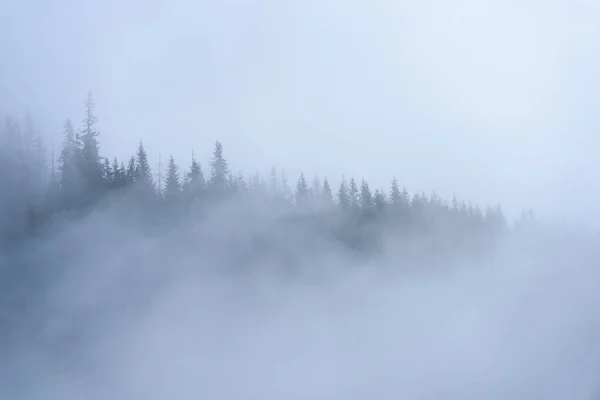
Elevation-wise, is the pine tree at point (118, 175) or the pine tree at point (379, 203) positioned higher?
the pine tree at point (118, 175)

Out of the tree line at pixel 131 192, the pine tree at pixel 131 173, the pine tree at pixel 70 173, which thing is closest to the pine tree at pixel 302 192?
the tree line at pixel 131 192

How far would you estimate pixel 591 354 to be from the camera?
1021 inches

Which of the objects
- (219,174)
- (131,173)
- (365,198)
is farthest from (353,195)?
(131,173)

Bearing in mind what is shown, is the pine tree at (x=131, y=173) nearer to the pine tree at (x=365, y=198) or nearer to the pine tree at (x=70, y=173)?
the pine tree at (x=70, y=173)

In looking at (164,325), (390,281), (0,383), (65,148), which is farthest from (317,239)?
(0,383)

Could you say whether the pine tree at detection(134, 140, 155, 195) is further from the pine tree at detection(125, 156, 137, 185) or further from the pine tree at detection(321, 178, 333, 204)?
the pine tree at detection(321, 178, 333, 204)

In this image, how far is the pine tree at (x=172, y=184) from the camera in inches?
1405

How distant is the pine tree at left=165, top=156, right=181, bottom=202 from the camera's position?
3569 centimetres

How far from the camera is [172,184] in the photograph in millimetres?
36594

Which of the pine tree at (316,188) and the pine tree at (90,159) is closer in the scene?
the pine tree at (90,159)

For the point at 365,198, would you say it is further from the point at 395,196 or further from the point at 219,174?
the point at 219,174

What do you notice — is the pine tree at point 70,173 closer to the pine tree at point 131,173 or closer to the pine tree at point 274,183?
the pine tree at point 131,173

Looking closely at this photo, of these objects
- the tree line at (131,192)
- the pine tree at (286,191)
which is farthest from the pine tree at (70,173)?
the pine tree at (286,191)

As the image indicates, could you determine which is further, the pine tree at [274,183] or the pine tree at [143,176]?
the pine tree at [274,183]
